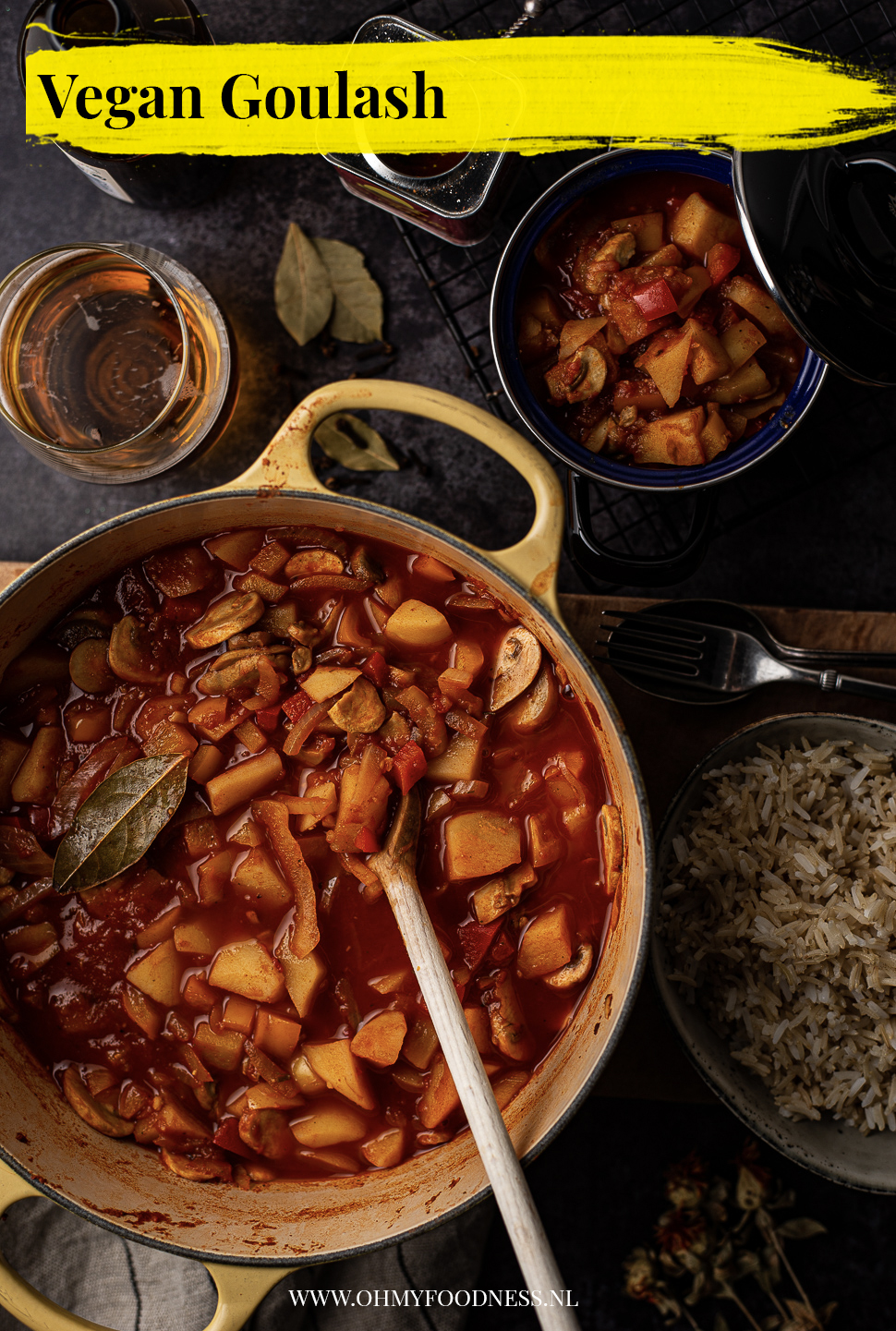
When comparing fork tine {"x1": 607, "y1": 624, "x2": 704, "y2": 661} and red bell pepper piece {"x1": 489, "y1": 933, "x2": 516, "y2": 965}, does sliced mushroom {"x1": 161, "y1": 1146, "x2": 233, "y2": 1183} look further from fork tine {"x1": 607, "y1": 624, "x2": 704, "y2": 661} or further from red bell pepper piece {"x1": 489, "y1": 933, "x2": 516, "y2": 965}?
fork tine {"x1": 607, "y1": 624, "x2": 704, "y2": 661}

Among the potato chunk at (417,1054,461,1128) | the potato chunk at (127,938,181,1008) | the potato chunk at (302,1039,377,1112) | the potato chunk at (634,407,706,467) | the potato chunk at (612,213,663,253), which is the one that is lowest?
the potato chunk at (417,1054,461,1128)

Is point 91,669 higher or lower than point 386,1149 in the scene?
higher

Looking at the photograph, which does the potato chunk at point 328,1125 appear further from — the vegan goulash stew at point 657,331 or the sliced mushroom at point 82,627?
the vegan goulash stew at point 657,331

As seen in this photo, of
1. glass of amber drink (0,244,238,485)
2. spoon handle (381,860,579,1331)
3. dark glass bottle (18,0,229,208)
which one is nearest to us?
spoon handle (381,860,579,1331)

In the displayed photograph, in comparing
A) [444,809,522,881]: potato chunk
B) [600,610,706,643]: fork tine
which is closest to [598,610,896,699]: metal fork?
[600,610,706,643]: fork tine

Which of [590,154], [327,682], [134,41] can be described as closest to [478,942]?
[327,682]

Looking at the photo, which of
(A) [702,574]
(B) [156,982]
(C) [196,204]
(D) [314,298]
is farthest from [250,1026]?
(C) [196,204]

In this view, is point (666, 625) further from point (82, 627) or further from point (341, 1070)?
point (82, 627)
